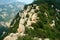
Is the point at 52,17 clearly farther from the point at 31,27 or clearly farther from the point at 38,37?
the point at 38,37

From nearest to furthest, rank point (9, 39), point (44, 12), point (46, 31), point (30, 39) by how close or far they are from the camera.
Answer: point (30, 39)
point (9, 39)
point (46, 31)
point (44, 12)

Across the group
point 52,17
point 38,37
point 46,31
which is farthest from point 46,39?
point 52,17

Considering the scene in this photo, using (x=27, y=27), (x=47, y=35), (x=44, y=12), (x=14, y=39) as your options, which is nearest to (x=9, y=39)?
(x=14, y=39)

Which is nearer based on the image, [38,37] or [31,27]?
[38,37]

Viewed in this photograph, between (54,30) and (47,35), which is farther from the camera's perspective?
(54,30)

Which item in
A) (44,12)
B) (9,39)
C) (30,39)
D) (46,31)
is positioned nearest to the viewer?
(30,39)

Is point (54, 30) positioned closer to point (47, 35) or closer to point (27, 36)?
point (47, 35)
